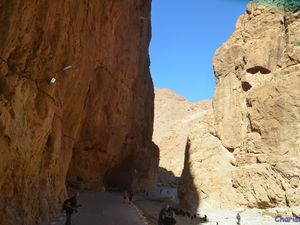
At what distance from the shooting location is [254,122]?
1083 inches

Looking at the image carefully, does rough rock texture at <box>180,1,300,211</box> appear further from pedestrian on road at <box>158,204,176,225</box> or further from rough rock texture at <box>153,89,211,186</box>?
rough rock texture at <box>153,89,211,186</box>

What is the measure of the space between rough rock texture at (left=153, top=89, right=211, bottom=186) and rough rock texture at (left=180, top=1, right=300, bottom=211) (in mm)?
38941

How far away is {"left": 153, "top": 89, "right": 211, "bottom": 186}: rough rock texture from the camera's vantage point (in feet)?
271

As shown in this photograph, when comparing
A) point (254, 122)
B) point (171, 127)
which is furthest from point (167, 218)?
point (171, 127)

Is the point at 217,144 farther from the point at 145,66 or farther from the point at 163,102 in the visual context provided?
the point at 163,102

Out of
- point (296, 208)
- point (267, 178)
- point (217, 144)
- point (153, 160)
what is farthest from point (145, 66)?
point (296, 208)

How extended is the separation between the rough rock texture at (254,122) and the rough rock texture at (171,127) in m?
38.9

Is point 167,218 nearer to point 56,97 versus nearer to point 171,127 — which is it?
point 56,97

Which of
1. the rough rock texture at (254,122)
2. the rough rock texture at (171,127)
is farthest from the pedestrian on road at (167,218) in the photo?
the rough rock texture at (171,127)

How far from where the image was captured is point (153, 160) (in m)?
50.4

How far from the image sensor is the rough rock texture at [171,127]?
271 ft

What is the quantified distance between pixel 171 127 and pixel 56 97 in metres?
97.6

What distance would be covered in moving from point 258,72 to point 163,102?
11798 cm

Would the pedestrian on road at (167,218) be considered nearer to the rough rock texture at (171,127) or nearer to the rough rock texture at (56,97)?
the rough rock texture at (56,97)
